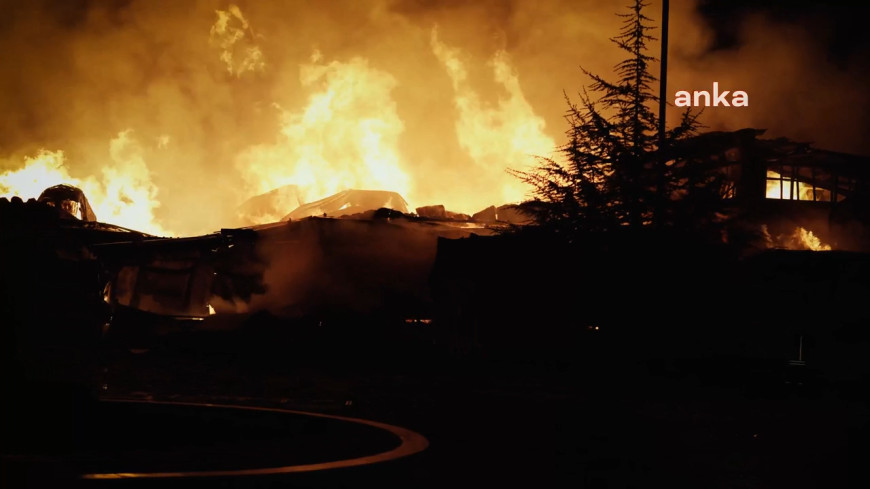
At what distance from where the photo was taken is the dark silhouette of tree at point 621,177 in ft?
68.4

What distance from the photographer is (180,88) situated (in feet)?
139

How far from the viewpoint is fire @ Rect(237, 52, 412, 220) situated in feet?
141

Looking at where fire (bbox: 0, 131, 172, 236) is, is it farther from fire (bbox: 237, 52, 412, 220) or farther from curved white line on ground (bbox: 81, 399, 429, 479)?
curved white line on ground (bbox: 81, 399, 429, 479)

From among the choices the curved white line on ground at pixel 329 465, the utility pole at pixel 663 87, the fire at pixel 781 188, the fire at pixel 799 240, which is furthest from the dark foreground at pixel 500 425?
the fire at pixel 781 188

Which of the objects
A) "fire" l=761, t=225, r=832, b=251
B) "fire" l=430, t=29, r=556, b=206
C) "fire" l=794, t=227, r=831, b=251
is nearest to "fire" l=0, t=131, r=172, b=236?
"fire" l=430, t=29, r=556, b=206

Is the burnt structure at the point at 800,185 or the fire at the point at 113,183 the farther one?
the fire at the point at 113,183

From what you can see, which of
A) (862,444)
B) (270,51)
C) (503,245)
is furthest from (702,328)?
(270,51)

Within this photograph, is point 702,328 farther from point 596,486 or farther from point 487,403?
point 596,486

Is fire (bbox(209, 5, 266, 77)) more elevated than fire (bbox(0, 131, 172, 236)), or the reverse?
fire (bbox(209, 5, 266, 77))

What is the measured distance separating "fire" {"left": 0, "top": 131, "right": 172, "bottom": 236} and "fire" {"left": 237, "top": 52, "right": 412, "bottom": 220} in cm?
486

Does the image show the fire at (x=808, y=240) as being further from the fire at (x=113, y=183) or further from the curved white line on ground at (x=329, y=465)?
the fire at (x=113, y=183)

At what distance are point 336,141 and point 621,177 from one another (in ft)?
81.7

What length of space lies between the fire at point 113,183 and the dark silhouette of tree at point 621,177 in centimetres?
2742

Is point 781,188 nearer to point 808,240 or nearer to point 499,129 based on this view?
point 808,240
